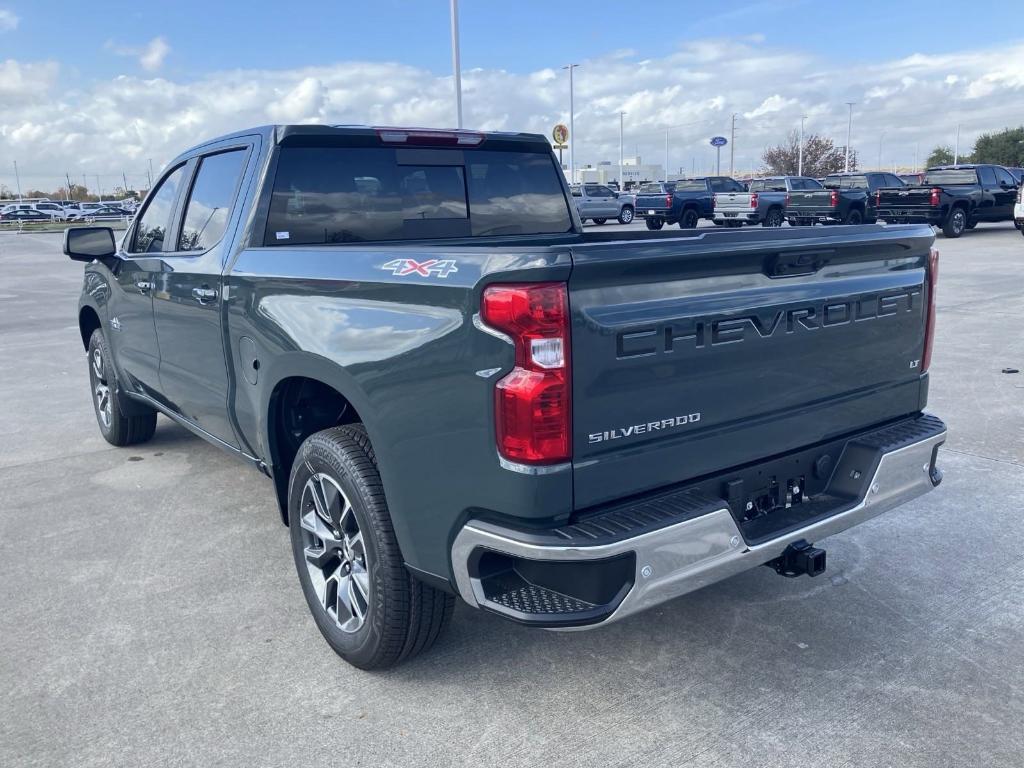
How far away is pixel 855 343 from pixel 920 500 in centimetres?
205

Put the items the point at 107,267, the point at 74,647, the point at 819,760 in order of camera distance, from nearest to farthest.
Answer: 1. the point at 819,760
2. the point at 74,647
3. the point at 107,267

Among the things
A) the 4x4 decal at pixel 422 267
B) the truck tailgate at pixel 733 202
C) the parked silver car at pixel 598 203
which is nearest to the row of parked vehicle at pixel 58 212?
the parked silver car at pixel 598 203

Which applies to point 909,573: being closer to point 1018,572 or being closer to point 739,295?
point 1018,572

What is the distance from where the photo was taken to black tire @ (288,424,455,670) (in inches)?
116

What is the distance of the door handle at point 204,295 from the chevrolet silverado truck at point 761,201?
23.4 m

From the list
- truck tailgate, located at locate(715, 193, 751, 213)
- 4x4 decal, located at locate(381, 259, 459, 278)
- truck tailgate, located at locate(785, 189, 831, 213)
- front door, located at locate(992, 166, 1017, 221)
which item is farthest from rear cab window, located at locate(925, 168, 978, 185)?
4x4 decal, located at locate(381, 259, 459, 278)

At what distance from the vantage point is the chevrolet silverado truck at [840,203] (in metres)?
24.3

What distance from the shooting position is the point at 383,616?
9.89 ft

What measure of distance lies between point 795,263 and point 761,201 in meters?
24.0

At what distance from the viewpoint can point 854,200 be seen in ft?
80.5

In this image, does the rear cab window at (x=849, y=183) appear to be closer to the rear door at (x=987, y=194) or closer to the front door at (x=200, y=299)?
the rear door at (x=987, y=194)

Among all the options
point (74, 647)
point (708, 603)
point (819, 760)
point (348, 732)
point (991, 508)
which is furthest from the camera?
point (991, 508)

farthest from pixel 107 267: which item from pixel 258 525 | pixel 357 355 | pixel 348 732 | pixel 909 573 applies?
pixel 909 573

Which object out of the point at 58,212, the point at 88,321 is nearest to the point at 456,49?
the point at 88,321
